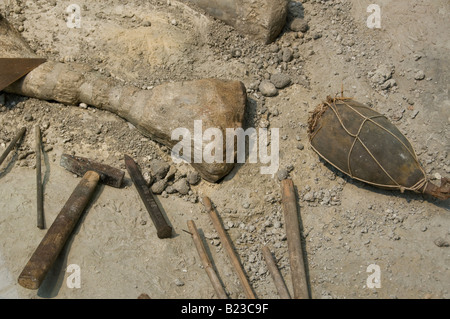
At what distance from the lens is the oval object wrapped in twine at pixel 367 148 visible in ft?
16.1

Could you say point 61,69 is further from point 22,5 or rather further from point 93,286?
point 93,286

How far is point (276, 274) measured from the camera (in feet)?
15.6

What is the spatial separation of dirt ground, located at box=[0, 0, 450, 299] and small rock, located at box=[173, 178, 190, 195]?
9 cm

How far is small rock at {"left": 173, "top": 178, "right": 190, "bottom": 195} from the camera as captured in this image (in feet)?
17.9

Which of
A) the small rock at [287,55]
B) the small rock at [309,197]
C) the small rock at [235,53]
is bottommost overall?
the small rock at [309,197]

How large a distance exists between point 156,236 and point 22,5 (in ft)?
13.2

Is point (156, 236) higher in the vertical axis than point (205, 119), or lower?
lower

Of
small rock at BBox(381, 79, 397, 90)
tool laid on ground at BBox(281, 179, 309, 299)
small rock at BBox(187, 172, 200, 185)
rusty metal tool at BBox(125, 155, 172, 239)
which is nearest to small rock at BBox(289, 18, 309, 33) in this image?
small rock at BBox(381, 79, 397, 90)

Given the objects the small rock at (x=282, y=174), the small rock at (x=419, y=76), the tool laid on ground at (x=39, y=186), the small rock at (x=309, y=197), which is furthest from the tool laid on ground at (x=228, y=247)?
the small rock at (x=419, y=76)

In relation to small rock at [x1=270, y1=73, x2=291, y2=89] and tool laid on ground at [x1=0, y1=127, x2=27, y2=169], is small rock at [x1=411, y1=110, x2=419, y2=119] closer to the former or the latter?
small rock at [x1=270, y1=73, x2=291, y2=89]

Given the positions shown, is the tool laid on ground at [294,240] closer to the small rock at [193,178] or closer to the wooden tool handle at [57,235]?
the small rock at [193,178]

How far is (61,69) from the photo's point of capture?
19.4ft

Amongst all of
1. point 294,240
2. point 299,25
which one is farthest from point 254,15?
point 294,240

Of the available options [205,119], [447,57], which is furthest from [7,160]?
[447,57]
